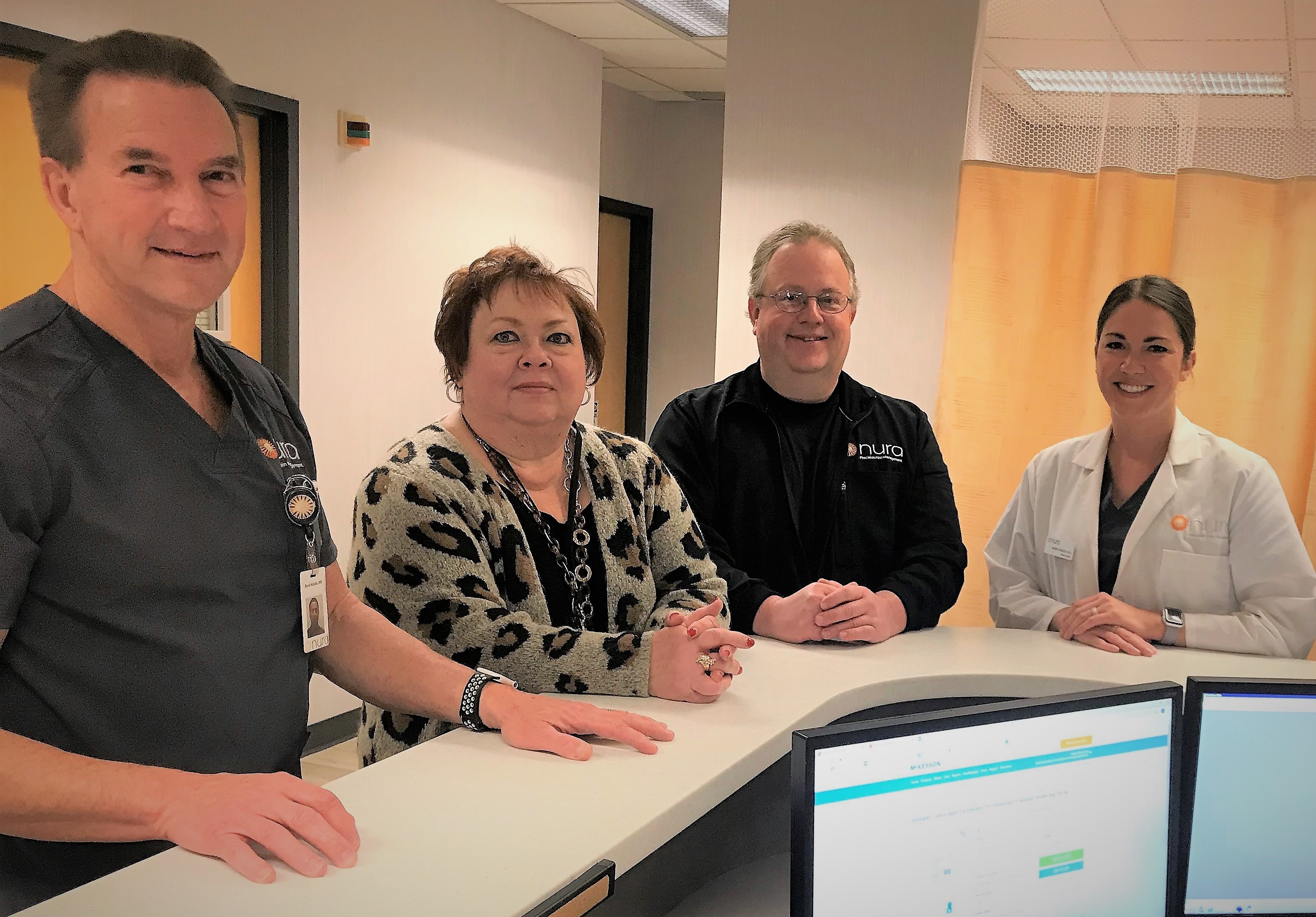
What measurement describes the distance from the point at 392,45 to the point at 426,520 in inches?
145

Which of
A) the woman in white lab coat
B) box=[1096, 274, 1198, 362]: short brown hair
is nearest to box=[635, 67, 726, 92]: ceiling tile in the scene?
box=[1096, 274, 1198, 362]: short brown hair

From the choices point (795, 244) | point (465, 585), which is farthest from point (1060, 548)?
point (465, 585)

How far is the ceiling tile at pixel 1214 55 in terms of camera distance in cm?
321

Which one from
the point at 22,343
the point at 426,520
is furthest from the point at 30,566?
the point at 426,520

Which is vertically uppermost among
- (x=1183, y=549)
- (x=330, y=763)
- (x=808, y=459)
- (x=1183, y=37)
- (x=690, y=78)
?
(x=690, y=78)

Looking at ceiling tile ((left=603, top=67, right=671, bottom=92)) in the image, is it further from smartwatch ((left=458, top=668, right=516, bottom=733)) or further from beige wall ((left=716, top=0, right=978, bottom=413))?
smartwatch ((left=458, top=668, right=516, bottom=733))

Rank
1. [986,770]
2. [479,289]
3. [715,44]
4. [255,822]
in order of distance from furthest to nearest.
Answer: [715,44]
[479,289]
[986,770]
[255,822]

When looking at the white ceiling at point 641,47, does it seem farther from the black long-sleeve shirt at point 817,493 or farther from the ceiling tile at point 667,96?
the black long-sleeve shirt at point 817,493

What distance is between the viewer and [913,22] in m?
3.46

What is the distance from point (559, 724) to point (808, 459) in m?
1.20

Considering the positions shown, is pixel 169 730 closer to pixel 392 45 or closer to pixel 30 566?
pixel 30 566

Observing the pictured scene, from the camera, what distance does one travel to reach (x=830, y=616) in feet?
6.07

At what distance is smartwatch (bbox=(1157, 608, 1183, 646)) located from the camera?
1.98m

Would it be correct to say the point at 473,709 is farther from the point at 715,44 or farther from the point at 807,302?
the point at 715,44
